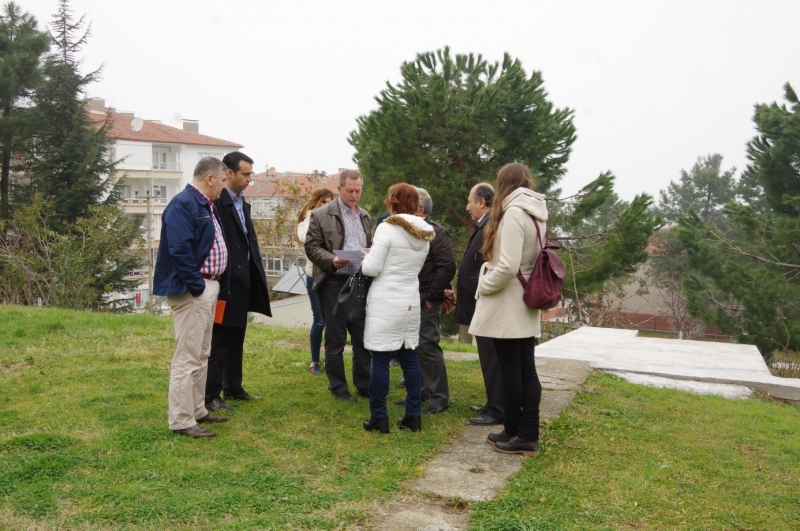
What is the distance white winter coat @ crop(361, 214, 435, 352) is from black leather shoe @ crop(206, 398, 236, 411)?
1.36 meters

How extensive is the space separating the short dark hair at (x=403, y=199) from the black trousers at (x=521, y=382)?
110 centimetres

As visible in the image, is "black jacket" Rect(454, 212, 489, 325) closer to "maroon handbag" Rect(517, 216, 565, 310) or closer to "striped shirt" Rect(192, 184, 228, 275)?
"maroon handbag" Rect(517, 216, 565, 310)

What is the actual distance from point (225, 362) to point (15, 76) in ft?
88.4

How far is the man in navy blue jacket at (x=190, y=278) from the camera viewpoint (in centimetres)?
458

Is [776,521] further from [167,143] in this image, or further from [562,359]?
[167,143]

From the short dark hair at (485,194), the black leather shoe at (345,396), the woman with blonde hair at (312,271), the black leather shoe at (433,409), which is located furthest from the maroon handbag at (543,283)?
the woman with blonde hair at (312,271)

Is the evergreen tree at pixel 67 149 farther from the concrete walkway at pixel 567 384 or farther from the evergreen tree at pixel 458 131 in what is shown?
the concrete walkway at pixel 567 384

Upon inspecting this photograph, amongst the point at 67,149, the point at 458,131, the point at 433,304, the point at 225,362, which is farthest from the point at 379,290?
the point at 67,149

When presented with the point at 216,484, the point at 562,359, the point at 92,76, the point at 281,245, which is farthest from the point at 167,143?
the point at 216,484

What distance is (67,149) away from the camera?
26953 millimetres

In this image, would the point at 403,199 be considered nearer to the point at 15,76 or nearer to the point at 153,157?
the point at 15,76

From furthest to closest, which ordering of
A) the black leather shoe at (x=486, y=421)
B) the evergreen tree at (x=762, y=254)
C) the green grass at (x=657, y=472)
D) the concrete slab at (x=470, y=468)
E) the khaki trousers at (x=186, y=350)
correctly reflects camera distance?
the evergreen tree at (x=762, y=254) < the black leather shoe at (x=486, y=421) < the khaki trousers at (x=186, y=350) < the concrete slab at (x=470, y=468) < the green grass at (x=657, y=472)

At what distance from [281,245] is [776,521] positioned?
62.7 feet

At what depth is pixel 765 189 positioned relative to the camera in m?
20.4
